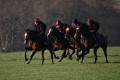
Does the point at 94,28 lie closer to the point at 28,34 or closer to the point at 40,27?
the point at 40,27

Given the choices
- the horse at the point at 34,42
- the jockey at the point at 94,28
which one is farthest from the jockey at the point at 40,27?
the jockey at the point at 94,28

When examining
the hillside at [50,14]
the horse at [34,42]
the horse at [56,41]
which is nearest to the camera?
the horse at [34,42]

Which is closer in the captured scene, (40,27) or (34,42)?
(34,42)

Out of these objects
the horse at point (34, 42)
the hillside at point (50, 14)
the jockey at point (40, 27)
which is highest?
the hillside at point (50, 14)

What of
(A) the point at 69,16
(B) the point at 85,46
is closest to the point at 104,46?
(B) the point at 85,46

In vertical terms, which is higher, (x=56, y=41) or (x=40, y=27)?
(x=40, y=27)

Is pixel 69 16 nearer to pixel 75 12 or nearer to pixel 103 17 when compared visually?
pixel 75 12

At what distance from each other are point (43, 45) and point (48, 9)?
5556cm

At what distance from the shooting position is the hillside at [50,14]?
233 ft

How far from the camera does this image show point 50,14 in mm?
83812

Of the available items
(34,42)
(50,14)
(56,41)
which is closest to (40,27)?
(34,42)

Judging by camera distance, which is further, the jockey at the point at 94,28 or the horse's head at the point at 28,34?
the jockey at the point at 94,28

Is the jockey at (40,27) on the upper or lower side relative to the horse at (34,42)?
upper

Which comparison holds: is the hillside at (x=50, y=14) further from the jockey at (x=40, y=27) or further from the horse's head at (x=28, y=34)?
the horse's head at (x=28, y=34)
